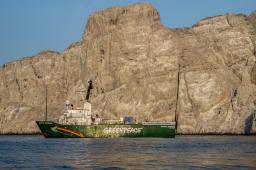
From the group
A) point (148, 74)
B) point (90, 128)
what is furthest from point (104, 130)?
point (148, 74)

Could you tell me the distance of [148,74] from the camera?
15462cm

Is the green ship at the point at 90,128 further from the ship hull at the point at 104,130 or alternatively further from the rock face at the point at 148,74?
the rock face at the point at 148,74

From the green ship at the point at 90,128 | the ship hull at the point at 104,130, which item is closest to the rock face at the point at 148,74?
the ship hull at the point at 104,130

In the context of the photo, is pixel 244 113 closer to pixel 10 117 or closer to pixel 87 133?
pixel 87 133

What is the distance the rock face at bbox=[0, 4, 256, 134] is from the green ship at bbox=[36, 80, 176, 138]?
29933 mm

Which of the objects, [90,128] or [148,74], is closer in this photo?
[90,128]

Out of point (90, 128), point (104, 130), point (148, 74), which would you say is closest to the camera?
point (90, 128)

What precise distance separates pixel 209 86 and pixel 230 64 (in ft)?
62.4

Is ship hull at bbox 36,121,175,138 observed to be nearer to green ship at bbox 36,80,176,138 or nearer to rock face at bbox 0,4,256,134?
green ship at bbox 36,80,176,138

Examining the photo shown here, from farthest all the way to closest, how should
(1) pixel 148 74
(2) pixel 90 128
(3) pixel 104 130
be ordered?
(1) pixel 148 74 < (3) pixel 104 130 < (2) pixel 90 128

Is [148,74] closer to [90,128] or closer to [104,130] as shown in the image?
[104,130]

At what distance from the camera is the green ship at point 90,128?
325 feet

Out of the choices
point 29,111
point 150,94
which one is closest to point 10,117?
point 29,111

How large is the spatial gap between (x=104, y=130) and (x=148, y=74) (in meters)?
57.1
